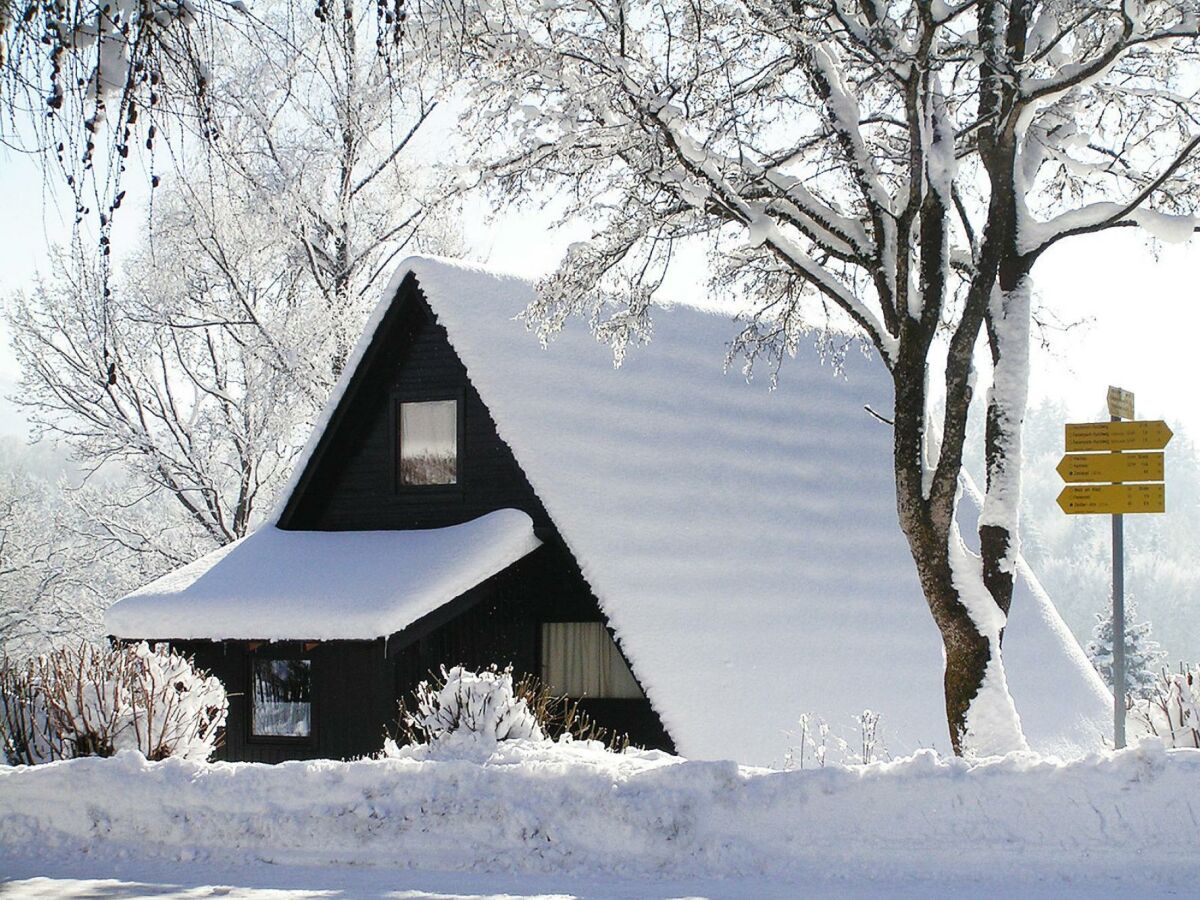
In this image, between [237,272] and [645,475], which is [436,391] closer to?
[645,475]

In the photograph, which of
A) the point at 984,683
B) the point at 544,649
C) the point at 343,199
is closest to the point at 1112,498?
the point at 984,683

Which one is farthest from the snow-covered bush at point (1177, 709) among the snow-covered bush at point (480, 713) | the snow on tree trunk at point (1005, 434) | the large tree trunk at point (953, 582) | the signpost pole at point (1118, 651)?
the snow-covered bush at point (480, 713)

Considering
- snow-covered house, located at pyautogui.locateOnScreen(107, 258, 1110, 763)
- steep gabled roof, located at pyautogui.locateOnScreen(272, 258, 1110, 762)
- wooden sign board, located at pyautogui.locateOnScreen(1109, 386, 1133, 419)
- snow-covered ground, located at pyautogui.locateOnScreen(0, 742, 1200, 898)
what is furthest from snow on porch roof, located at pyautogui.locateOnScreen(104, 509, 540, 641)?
wooden sign board, located at pyautogui.locateOnScreen(1109, 386, 1133, 419)

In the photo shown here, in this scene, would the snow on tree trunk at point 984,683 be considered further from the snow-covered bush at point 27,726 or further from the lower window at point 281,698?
the lower window at point 281,698

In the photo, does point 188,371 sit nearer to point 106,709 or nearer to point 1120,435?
point 106,709

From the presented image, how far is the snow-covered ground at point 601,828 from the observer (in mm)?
7613

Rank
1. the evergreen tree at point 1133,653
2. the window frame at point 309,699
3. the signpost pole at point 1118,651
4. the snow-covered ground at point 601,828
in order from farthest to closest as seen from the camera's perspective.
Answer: the evergreen tree at point 1133,653 → the window frame at point 309,699 → the signpost pole at point 1118,651 → the snow-covered ground at point 601,828

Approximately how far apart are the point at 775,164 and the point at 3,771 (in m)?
8.45

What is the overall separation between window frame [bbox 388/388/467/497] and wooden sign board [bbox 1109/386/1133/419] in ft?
27.5

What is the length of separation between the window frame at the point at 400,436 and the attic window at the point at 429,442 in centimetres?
5

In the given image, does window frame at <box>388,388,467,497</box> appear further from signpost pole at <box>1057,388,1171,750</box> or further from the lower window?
signpost pole at <box>1057,388,1171,750</box>

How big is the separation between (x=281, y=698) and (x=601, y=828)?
9.60 metres

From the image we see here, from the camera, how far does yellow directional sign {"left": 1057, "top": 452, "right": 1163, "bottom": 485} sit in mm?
11422

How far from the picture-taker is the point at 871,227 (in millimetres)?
14680
